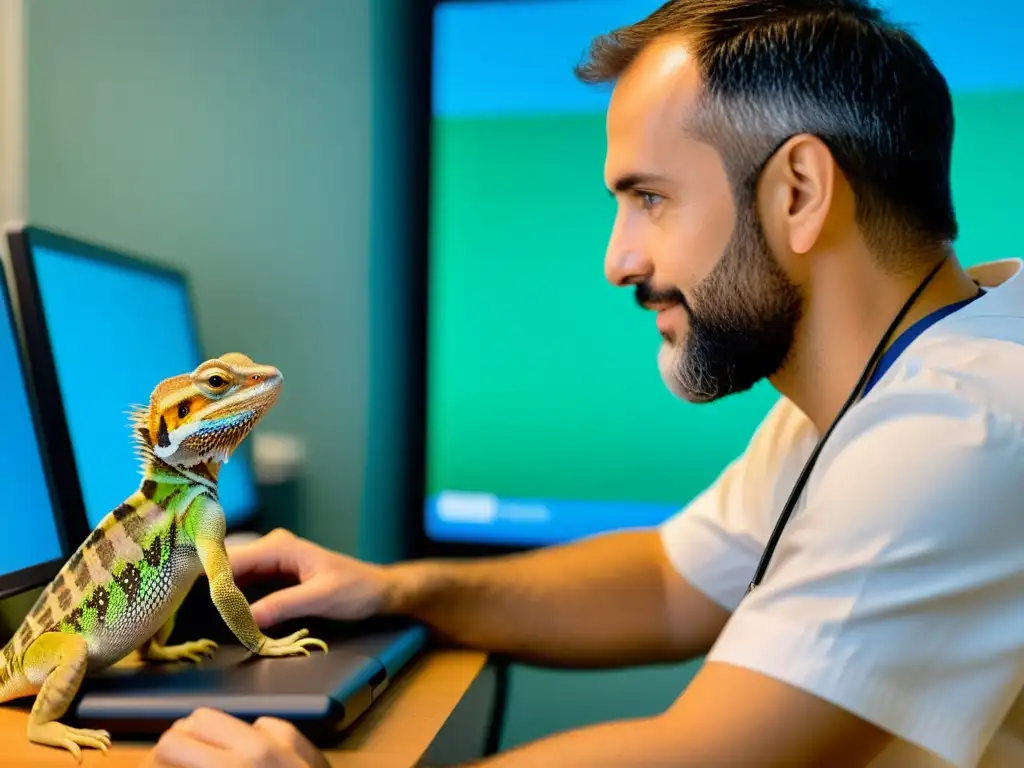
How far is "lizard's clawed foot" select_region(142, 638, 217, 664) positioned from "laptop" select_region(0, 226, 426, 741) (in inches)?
0.5

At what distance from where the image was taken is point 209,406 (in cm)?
60

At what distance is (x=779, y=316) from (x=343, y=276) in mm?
742

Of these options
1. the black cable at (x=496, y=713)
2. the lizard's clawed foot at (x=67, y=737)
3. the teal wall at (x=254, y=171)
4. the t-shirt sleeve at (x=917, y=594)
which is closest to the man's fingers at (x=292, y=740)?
the lizard's clawed foot at (x=67, y=737)

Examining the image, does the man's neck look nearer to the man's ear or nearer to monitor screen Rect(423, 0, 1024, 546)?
the man's ear

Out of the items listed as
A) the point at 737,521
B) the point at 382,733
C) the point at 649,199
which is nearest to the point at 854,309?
the point at 649,199

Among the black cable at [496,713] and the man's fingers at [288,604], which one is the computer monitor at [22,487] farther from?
the black cable at [496,713]

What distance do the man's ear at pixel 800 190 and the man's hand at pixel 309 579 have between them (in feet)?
1.71

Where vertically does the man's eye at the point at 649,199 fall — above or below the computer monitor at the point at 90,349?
above

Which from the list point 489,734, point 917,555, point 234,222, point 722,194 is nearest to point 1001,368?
point 917,555

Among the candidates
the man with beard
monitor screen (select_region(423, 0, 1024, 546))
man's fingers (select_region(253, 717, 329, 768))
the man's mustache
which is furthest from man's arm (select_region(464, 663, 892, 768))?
monitor screen (select_region(423, 0, 1024, 546))

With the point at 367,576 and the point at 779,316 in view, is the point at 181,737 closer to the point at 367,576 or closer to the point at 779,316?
the point at 367,576

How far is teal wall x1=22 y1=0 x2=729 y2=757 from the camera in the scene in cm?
134

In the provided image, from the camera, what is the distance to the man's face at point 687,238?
820 mm

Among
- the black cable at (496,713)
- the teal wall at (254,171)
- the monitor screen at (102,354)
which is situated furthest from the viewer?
the teal wall at (254,171)
